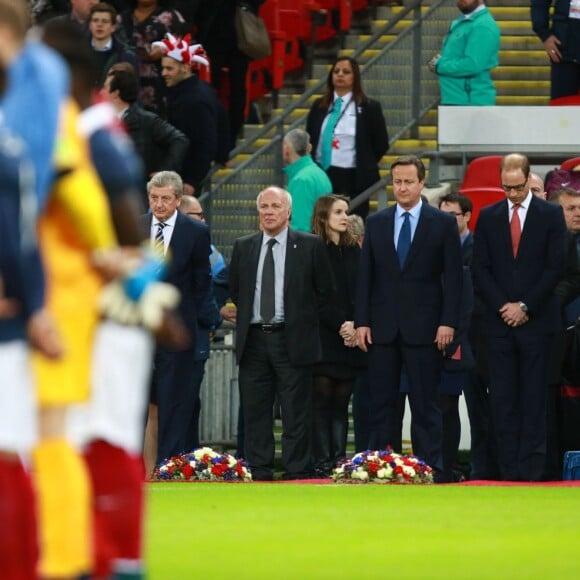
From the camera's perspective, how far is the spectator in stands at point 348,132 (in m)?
18.3

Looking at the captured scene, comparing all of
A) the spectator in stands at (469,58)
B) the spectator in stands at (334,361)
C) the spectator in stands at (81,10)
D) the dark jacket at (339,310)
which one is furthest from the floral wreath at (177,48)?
the spectator in stands at (469,58)

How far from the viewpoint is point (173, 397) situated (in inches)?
584

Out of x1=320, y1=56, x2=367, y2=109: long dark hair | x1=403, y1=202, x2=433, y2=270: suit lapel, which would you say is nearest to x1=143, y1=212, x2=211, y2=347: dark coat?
x1=403, y1=202, x2=433, y2=270: suit lapel

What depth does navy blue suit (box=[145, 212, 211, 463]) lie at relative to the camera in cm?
1482

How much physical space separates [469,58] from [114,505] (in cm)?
1369

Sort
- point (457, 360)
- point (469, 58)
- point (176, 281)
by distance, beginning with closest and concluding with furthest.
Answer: point (176, 281), point (457, 360), point (469, 58)

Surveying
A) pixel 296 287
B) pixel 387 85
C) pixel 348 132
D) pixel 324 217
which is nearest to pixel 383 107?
pixel 387 85

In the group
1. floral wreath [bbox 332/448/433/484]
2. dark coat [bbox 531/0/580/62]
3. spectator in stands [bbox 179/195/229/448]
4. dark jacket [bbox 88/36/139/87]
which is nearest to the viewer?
floral wreath [bbox 332/448/433/484]

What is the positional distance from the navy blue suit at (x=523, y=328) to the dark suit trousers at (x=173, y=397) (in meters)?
2.26

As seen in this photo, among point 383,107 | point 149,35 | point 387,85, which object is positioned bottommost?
point 383,107

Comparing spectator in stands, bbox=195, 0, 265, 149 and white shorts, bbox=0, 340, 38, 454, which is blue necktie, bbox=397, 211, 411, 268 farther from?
white shorts, bbox=0, 340, 38, 454

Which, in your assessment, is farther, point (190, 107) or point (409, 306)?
point (190, 107)

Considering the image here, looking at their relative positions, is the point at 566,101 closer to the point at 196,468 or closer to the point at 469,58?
the point at 469,58

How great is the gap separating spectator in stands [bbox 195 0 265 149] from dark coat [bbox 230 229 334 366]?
432 cm
